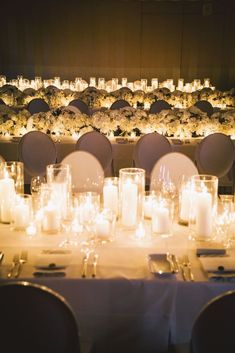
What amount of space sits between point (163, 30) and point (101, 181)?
11.9m

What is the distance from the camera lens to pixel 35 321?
2.10m

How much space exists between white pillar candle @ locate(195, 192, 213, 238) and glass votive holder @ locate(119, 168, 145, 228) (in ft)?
1.30

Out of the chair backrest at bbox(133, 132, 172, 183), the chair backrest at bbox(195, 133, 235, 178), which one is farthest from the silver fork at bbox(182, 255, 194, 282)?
the chair backrest at bbox(195, 133, 235, 178)

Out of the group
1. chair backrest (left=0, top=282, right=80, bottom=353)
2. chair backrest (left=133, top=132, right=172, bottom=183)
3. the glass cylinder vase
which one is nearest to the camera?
chair backrest (left=0, top=282, right=80, bottom=353)

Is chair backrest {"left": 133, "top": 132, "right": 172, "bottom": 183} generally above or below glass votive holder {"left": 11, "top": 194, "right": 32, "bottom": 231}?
above

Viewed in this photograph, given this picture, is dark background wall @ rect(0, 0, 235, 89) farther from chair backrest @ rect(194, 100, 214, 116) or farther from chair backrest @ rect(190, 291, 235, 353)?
chair backrest @ rect(190, 291, 235, 353)

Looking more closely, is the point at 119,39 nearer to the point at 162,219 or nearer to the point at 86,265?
the point at 162,219

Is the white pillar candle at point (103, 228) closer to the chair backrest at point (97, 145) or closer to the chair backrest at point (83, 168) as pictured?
the chair backrest at point (83, 168)

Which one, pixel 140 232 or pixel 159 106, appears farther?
pixel 159 106

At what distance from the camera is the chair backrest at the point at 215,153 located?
6270 millimetres

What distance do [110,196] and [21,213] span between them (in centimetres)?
62

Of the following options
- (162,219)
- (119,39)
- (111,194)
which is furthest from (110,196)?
(119,39)

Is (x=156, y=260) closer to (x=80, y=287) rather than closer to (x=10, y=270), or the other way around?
(x=80, y=287)

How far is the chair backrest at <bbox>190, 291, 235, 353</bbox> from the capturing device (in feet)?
6.80
